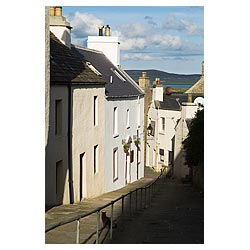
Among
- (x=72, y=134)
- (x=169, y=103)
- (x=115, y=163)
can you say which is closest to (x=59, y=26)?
(x=115, y=163)

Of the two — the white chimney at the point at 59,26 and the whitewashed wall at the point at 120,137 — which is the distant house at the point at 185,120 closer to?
the whitewashed wall at the point at 120,137

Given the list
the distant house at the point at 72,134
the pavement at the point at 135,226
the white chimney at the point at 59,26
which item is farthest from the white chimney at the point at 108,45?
the pavement at the point at 135,226

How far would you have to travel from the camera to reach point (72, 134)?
980 cm

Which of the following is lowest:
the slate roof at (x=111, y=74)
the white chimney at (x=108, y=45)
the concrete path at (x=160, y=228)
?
the concrete path at (x=160, y=228)

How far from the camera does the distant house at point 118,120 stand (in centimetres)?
1263

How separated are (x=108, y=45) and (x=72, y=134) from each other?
1082 cm

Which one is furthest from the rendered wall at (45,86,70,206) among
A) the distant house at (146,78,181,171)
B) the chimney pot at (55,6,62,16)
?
the distant house at (146,78,181,171)

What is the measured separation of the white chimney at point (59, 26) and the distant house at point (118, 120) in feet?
5.05
